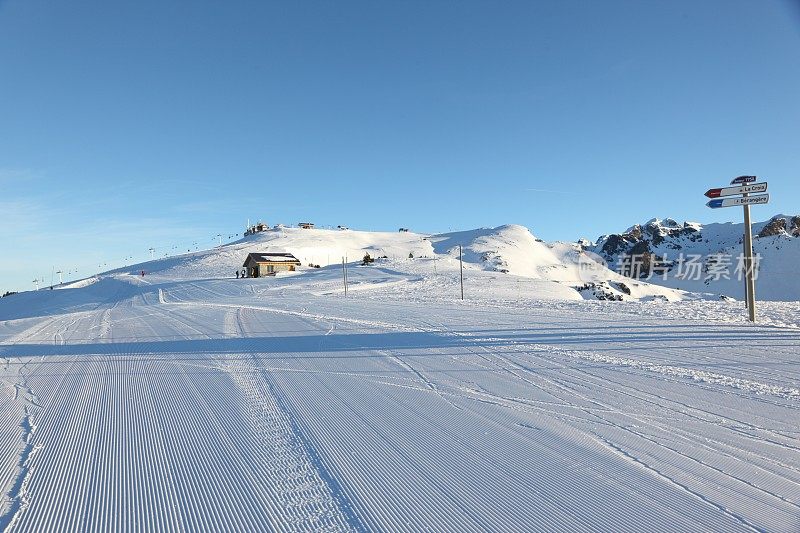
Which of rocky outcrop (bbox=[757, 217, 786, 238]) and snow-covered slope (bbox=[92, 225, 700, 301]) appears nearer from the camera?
snow-covered slope (bbox=[92, 225, 700, 301])

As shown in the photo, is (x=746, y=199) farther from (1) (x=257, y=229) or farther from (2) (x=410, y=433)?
(1) (x=257, y=229)

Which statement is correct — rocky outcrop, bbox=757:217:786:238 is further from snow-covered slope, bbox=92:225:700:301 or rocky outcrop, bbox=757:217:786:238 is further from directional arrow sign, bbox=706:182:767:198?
directional arrow sign, bbox=706:182:767:198

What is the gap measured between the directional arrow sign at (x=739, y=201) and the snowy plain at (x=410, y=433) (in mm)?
4600

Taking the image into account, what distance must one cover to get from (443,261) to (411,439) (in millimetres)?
61068

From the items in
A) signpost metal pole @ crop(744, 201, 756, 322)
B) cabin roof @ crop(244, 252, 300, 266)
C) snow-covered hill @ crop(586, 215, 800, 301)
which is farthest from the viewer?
snow-covered hill @ crop(586, 215, 800, 301)

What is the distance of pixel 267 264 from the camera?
62469 millimetres

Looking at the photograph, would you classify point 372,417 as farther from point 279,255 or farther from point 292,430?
point 279,255

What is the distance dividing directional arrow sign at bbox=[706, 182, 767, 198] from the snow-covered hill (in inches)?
545

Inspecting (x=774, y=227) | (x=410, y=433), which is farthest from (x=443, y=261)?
(x=774, y=227)

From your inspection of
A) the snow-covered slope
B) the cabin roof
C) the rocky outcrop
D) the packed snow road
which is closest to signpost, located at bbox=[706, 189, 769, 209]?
the packed snow road

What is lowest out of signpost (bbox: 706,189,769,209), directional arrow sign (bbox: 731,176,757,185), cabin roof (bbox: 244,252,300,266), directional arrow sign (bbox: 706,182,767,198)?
signpost (bbox: 706,189,769,209)

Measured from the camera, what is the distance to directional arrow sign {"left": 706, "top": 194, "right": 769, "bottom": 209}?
49.2 ft

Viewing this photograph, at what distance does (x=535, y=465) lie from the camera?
4.27m

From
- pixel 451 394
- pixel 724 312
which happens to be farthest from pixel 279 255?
pixel 451 394
